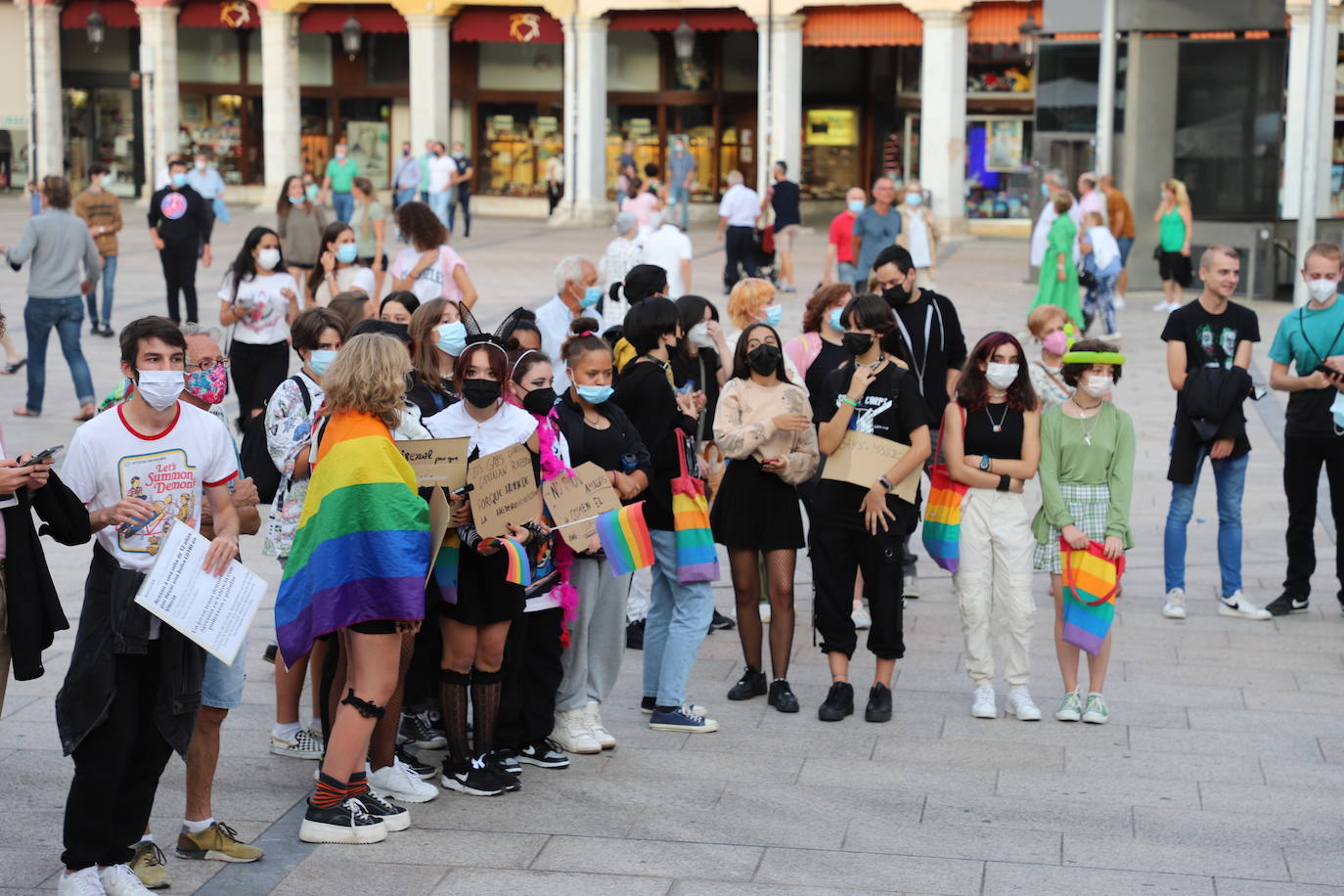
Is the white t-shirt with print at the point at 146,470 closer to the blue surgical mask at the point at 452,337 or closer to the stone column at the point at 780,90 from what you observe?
the blue surgical mask at the point at 452,337

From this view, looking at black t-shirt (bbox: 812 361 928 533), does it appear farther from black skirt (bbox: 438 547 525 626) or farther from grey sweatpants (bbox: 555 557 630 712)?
black skirt (bbox: 438 547 525 626)

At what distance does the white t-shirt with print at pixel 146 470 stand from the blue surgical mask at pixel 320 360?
1.46m

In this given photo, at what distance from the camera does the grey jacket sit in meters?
13.5

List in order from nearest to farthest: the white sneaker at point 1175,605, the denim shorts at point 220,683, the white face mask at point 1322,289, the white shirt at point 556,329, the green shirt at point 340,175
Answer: the denim shorts at point 220,683 → the white face mask at point 1322,289 → the white sneaker at point 1175,605 → the white shirt at point 556,329 → the green shirt at point 340,175

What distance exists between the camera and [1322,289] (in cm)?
895

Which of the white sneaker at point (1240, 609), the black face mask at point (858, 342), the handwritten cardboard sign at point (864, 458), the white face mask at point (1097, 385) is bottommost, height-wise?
the white sneaker at point (1240, 609)

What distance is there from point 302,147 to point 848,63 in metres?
12.0

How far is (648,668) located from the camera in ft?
24.5

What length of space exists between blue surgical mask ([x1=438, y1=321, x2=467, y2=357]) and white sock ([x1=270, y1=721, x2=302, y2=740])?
1.55 metres

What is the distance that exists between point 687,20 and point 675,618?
1117 inches

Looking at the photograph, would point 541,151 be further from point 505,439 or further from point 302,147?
point 505,439

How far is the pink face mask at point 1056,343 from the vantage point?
8797 millimetres

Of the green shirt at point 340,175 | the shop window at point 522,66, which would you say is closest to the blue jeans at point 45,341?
the green shirt at point 340,175

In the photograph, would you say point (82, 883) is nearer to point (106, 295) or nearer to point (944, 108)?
point (106, 295)
